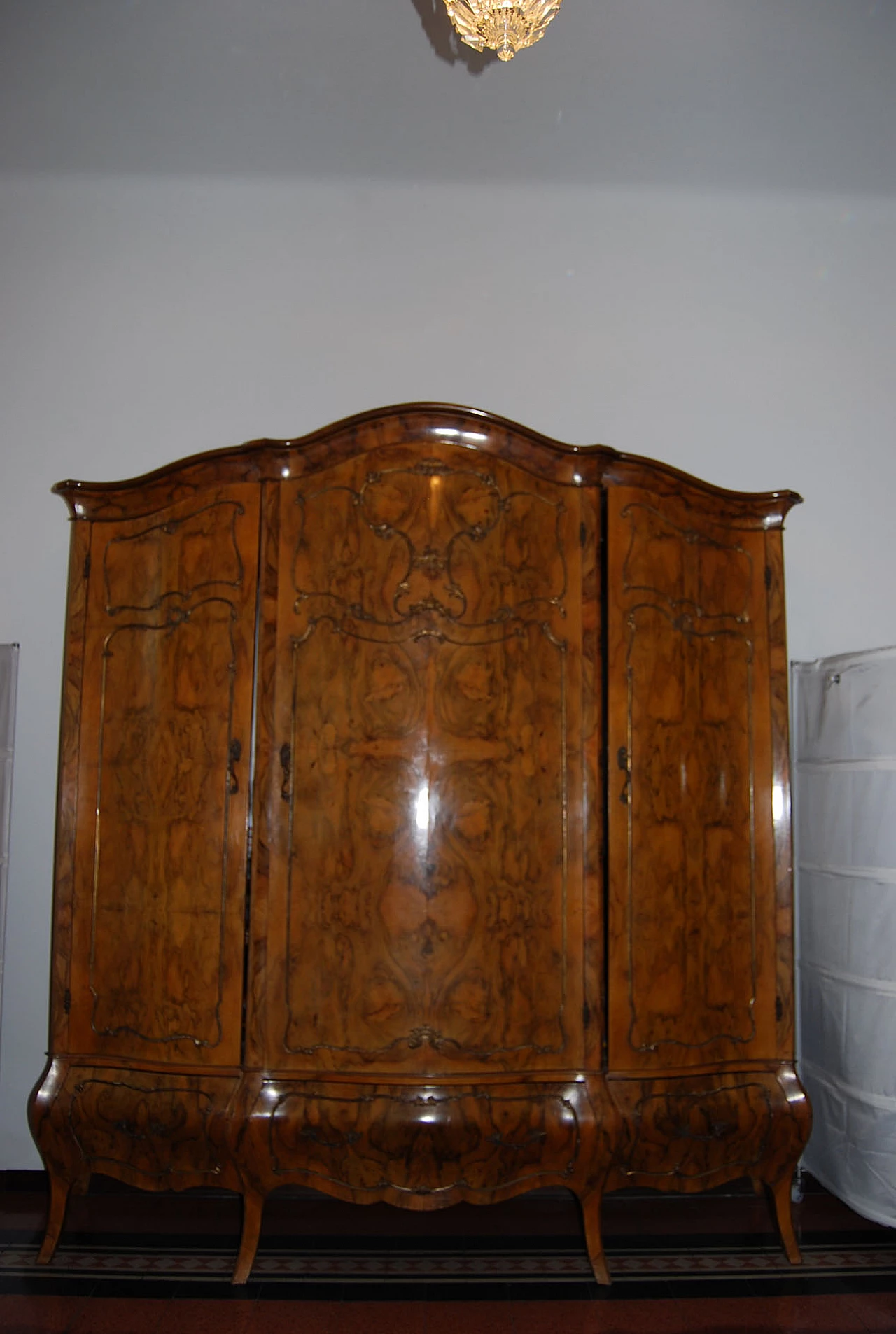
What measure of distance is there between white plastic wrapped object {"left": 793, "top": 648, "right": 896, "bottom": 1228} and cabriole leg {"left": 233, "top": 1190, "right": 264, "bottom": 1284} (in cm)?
157

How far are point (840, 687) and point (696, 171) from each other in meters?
1.73

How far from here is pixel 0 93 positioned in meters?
2.85

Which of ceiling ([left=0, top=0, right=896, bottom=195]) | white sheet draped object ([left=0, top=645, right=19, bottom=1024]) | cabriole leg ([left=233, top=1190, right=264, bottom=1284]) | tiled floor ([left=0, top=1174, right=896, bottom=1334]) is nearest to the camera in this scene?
tiled floor ([left=0, top=1174, right=896, bottom=1334])

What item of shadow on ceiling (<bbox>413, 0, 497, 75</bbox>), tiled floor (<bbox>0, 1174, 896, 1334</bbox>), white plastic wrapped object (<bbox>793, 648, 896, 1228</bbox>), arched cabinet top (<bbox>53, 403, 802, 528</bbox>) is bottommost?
tiled floor (<bbox>0, 1174, 896, 1334</bbox>)

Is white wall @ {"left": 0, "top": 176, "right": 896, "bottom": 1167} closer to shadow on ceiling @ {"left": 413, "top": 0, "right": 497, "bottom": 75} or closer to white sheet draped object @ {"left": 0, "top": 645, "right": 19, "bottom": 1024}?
white sheet draped object @ {"left": 0, "top": 645, "right": 19, "bottom": 1024}

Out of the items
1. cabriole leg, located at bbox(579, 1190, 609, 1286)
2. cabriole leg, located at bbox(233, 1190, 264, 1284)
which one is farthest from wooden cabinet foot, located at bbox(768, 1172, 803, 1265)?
cabriole leg, located at bbox(233, 1190, 264, 1284)

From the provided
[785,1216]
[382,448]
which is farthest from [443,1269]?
[382,448]

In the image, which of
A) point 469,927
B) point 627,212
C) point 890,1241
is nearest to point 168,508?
point 469,927

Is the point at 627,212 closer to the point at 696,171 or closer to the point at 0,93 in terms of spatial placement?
the point at 696,171

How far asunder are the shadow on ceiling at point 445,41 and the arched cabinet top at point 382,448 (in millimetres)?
1032

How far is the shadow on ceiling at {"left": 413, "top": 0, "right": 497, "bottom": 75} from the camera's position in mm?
2570

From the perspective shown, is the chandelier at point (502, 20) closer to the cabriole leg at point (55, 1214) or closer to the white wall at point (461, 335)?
the white wall at point (461, 335)

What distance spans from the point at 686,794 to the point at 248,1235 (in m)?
1.47

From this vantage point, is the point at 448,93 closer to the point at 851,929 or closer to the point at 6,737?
the point at 6,737
